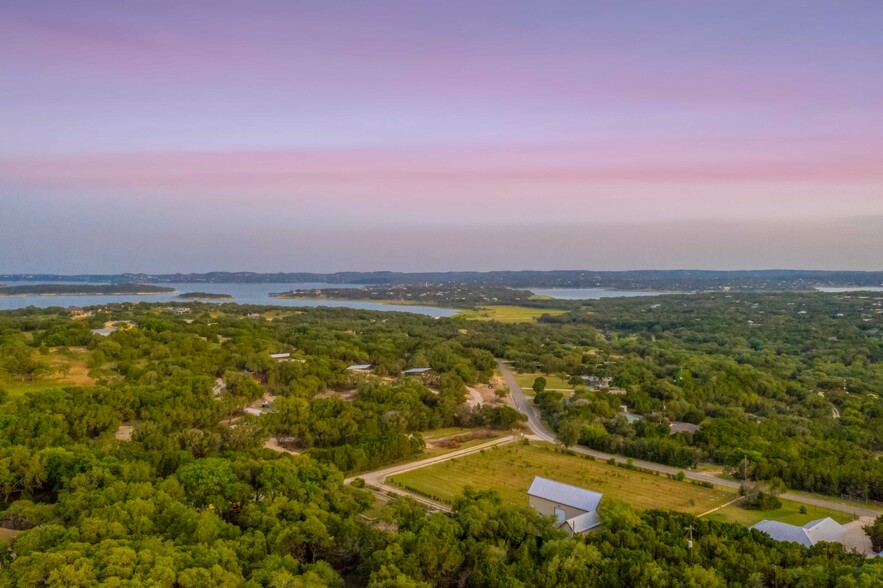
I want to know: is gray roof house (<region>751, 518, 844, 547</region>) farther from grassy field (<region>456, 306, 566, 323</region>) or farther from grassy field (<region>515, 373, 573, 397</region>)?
grassy field (<region>456, 306, 566, 323</region>)

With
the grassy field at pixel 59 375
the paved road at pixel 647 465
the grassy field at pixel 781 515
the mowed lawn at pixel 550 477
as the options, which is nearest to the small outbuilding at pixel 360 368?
the paved road at pixel 647 465

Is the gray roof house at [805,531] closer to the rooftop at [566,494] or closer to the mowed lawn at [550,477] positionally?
the mowed lawn at [550,477]

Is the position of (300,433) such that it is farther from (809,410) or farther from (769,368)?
(769,368)

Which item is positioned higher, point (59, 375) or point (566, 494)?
point (59, 375)

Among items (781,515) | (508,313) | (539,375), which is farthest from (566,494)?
(508,313)

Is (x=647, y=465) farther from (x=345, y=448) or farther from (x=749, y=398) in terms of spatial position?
(x=749, y=398)

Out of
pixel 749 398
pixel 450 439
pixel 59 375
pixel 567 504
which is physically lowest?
pixel 450 439

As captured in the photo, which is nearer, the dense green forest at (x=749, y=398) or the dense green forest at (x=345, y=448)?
the dense green forest at (x=345, y=448)
